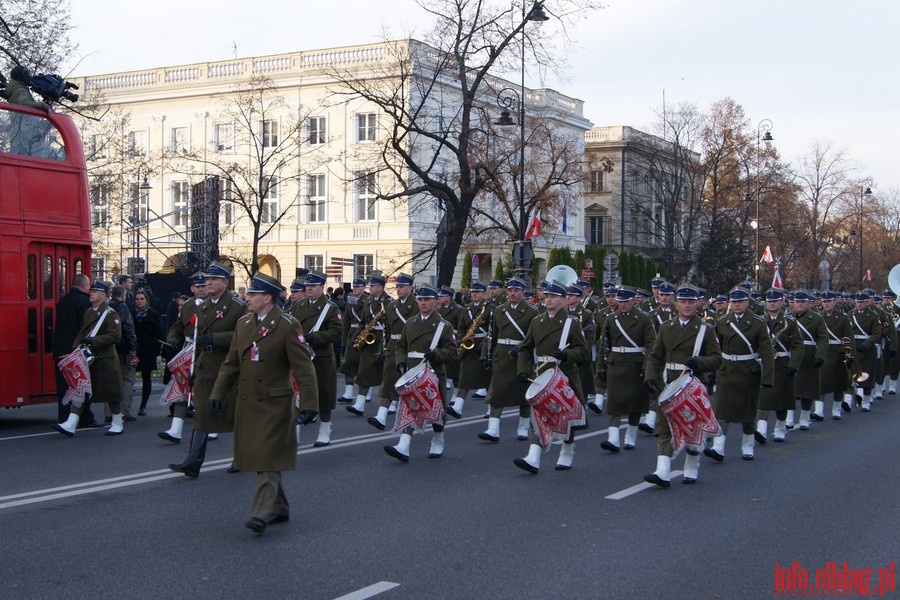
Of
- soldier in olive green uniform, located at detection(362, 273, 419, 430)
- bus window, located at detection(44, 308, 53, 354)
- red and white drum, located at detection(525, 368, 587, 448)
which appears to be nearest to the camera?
red and white drum, located at detection(525, 368, 587, 448)

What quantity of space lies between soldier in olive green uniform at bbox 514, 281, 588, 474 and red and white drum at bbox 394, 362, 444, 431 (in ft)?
3.11

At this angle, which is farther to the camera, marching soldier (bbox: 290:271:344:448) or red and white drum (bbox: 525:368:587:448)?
marching soldier (bbox: 290:271:344:448)

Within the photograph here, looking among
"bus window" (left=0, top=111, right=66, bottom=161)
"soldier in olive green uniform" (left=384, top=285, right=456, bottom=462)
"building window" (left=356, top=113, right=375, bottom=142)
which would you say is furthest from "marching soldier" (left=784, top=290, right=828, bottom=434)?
"building window" (left=356, top=113, right=375, bottom=142)

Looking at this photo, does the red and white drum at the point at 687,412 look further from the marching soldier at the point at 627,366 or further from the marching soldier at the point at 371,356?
the marching soldier at the point at 371,356

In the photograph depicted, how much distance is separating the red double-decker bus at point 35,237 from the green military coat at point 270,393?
7024 mm

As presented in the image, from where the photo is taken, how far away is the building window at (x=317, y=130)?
172 ft

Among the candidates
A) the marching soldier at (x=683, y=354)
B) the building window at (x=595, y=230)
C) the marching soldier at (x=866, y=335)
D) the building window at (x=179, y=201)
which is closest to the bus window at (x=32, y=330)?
the marching soldier at (x=683, y=354)

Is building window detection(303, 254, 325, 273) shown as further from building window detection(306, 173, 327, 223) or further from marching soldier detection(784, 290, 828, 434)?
marching soldier detection(784, 290, 828, 434)

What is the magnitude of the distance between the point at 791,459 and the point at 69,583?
8.43 metres

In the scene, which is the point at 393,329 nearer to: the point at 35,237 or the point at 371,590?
the point at 35,237

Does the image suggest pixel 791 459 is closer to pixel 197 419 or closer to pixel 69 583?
pixel 197 419

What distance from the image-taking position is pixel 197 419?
1005 centimetres

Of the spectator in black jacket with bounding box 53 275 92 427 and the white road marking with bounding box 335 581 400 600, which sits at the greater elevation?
the spectator in black jacket with bounding box 53 275 92 427

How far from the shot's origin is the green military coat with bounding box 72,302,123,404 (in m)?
13.7
